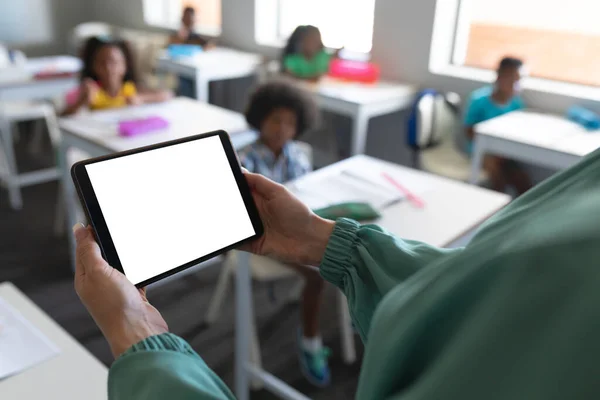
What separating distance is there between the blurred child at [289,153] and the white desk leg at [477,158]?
33.5 inches

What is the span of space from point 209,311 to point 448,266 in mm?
1880

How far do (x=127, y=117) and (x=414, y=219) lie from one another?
59.5 inches

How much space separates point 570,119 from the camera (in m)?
2.82

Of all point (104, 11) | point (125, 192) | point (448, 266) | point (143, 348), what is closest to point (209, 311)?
point (125, 192)

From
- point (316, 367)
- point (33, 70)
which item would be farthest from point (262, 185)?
point (33, 70)

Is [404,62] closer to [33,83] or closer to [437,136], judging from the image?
[437,136]

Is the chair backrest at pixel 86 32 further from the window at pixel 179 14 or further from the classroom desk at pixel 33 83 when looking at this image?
the classroom desk at pixel 33 83

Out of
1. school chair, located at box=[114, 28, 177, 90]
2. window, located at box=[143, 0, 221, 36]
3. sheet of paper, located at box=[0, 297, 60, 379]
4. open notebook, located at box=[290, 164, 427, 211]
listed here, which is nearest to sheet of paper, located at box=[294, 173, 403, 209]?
open notebook, located at box=[290, 164, 427, 211]

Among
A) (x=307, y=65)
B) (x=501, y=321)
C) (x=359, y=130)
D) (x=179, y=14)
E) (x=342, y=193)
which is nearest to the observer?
(x=501, y=321)

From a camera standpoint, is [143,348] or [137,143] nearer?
[143,348]

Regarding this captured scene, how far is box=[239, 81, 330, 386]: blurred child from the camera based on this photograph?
194 centimetres

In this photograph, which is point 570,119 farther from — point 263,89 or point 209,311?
point 209,311

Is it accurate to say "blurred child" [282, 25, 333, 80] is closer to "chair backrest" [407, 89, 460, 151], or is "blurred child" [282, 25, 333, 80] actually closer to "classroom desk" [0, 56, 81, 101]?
"chair backrest" [407, 89, 460, 151]

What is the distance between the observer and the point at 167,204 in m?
0.87
